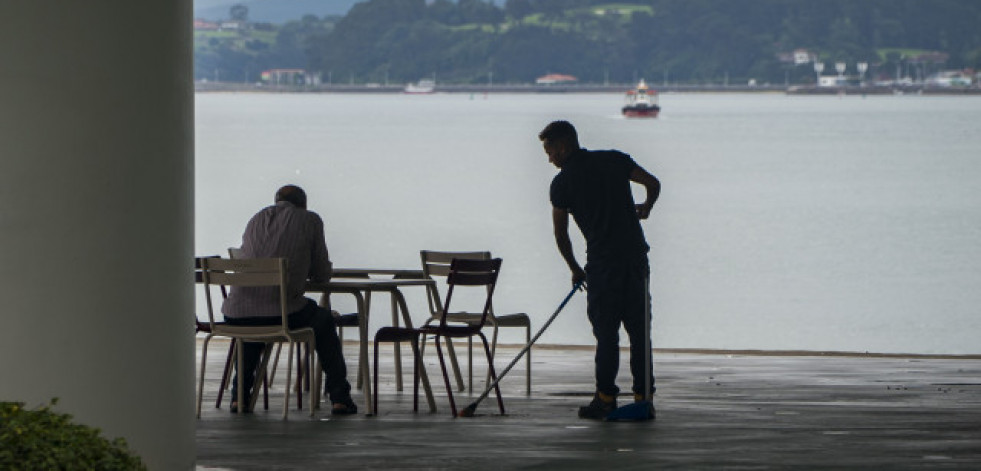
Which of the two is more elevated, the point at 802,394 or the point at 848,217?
the point at 802,394

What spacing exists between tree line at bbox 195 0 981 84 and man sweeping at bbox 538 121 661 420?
97821 mm

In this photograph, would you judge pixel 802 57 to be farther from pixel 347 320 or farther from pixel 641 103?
pixel 347 320

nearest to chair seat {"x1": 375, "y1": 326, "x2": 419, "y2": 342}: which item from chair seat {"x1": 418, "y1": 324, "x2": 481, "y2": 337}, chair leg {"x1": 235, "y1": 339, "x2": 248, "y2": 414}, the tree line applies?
chair seat {"x1": 418, "y1": 324, "x2": 481, "y2": 337}

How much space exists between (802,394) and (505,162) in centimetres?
7862

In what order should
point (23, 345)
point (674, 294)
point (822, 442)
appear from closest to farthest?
point (23, 345) < point (822, 442) < point (674, 294)

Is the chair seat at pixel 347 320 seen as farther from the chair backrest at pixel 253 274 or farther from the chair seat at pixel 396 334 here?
the chair backrest at pixel 253 274

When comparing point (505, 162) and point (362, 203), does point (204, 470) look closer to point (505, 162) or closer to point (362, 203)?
point (362, 203)

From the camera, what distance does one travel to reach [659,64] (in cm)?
10906

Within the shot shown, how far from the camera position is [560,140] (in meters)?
8.73

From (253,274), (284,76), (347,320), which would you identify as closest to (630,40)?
(284,76)

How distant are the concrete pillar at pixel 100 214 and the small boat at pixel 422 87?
A: 4212 inches

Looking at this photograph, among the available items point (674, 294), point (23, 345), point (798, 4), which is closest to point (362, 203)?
point (674, 294)

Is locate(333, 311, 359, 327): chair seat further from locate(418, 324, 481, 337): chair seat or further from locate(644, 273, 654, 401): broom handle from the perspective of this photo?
locate(644, 273, 654, 401): broom handle

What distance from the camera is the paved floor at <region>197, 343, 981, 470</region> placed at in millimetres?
7367
